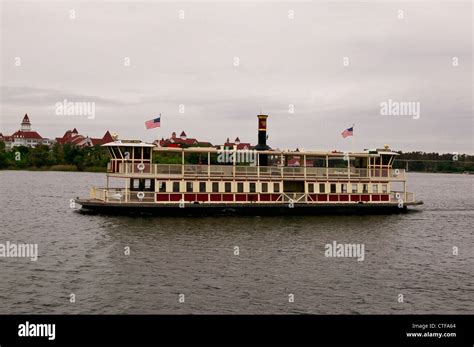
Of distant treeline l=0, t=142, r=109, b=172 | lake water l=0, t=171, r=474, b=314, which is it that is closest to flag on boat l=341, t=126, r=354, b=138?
lake water l=0, t=171, r=474, b=314

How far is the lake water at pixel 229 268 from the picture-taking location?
A: 2098 cm

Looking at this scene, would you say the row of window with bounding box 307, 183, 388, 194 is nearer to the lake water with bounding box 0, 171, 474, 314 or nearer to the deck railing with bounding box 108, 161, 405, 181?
the deck railing with bounding box 108, 161, 405, 181

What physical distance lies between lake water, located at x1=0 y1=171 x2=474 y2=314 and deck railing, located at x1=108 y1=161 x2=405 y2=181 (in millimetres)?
4392

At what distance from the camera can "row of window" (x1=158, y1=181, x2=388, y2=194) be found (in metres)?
44.6

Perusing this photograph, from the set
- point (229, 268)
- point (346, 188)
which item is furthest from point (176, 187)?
point (229, 268)

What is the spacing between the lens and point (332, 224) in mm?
42531

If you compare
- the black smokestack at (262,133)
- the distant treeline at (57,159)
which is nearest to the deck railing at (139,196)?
the black smokestack at (262,133)

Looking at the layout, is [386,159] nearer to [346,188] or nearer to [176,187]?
[346,188]

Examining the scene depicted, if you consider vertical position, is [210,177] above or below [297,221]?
above
